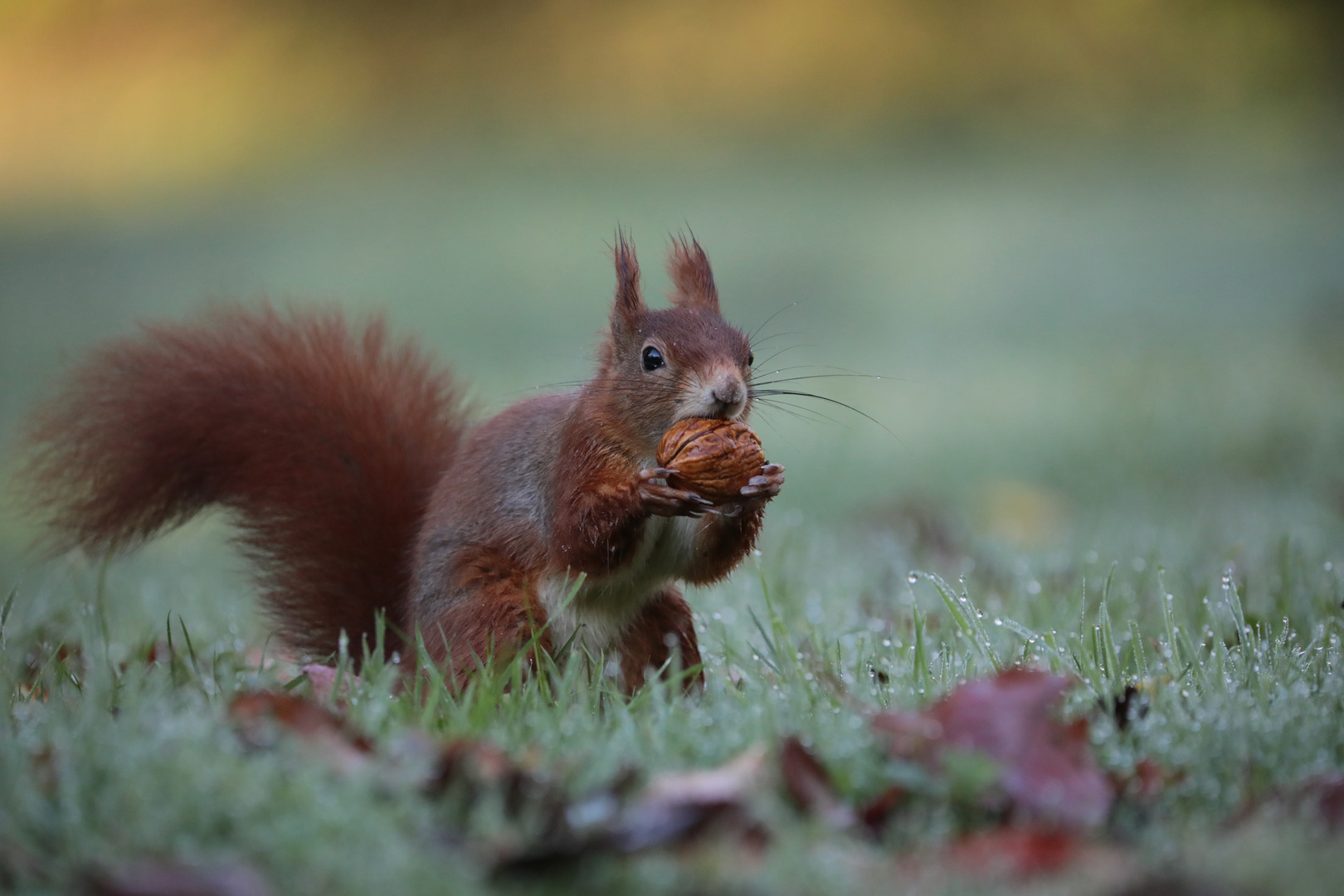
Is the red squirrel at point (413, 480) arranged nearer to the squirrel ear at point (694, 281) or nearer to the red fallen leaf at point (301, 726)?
the squirrel ear at point (694, 281)

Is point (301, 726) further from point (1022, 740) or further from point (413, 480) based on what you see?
point (413, 480)

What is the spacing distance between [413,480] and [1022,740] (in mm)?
1296

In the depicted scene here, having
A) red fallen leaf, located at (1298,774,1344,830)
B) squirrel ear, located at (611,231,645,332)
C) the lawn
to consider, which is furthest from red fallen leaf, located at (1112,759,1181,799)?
squirrel ear, located at (611,231,645,332)

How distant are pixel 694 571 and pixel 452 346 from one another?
4229 mm

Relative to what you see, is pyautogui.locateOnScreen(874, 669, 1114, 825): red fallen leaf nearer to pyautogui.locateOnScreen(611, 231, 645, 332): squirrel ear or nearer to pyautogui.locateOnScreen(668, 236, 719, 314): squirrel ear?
pyautogui.locateOnScreen(611, 231, 645, 332): squirrel ear

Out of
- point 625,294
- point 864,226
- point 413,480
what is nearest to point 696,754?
point 625,294

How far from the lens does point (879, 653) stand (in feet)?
6.21

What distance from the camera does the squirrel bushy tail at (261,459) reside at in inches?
81.7

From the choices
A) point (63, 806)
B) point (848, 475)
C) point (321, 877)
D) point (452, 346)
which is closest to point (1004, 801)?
point (321, 877)

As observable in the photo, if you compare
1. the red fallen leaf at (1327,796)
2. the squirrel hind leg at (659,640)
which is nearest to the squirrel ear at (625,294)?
the squirrel hind leg at (659,640)

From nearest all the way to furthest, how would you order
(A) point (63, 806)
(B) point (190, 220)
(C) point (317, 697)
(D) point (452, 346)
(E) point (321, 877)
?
(E) point (321, 877), (A) point (63, 806), (C) point (317, 697), (D) point (452, 346), (B) point (190, 220)

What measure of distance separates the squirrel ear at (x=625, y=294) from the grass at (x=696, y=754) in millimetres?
549

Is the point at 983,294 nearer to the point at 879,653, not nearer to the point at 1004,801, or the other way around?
the point at 879,653

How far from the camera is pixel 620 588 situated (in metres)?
2.01
